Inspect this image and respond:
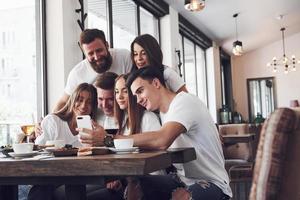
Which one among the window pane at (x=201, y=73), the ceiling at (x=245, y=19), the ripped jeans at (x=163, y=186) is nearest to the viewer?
the ripped jeans at (x=163, y=186)

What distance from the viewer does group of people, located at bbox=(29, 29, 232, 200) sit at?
182 centimetres

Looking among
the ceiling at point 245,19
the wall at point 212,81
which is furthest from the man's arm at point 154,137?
the wall at point 212,81

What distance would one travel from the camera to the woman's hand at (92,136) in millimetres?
1782

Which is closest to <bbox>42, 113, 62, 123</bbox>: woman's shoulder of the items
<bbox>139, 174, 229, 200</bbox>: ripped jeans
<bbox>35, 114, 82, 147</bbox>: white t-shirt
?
<bbox>35, 114, 82, 147</bbox>: white t-shirt

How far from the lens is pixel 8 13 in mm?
3447

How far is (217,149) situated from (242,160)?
2540mm

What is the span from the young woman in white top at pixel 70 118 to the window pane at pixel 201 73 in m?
6.61

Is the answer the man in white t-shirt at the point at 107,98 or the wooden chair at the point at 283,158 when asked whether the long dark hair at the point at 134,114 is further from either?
the wooden chair at the point at 283,158

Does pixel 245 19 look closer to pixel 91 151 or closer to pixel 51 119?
pixel 51 119

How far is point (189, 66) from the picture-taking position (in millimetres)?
8414

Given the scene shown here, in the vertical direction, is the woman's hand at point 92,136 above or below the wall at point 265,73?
below

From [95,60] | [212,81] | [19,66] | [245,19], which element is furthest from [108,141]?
[212,81]

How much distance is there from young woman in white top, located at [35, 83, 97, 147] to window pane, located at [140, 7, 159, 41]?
11.8 ft

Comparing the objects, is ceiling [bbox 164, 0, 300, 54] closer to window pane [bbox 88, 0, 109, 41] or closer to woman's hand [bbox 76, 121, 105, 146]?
window pane [bbox 88, 0, 109, 41]
